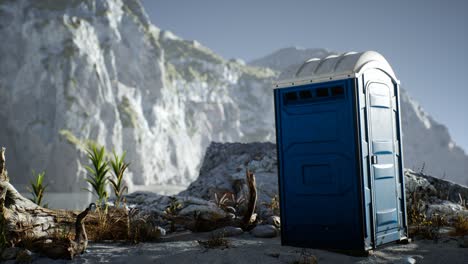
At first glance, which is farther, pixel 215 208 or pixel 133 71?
pixel 133 71

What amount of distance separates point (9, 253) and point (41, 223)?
93cm

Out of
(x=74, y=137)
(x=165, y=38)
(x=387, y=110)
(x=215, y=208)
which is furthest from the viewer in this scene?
(x=165, y=38)

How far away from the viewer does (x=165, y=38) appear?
166625mm

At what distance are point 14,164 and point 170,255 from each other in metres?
80.2

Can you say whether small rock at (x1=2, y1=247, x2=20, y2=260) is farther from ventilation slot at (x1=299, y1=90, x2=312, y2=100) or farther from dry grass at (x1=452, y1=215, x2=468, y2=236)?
dry grass at (x1=452, y1=215, x2=468, y2=236)

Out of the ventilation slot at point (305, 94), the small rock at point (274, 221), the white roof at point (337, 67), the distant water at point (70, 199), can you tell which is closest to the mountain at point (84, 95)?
the distant water at point (70, 199)

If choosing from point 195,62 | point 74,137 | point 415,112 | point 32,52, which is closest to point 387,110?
point 74,137

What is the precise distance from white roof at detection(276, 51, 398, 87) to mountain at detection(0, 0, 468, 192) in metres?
52.8

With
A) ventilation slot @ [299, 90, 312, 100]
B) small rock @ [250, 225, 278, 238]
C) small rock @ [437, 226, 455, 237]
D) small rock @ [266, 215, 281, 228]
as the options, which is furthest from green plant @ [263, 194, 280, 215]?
ventilation slot @ [299, 90, 312, 100]

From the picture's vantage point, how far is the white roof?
5.43m

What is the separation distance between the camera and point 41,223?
5.94 metres

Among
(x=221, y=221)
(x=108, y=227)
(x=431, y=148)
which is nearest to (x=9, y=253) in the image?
(x=108, y=227)

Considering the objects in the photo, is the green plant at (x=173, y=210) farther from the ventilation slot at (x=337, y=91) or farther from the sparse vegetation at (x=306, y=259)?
the ventilation slot at (x=337, y=91)

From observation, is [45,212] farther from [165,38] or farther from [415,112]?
[415,112]
